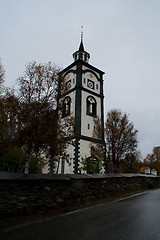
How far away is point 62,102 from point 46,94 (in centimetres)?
95

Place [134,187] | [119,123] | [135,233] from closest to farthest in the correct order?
1. [135,233]
2. [134,187]
3. [119,123]

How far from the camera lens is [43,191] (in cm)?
745

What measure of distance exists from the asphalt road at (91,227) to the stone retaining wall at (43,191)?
917 millimetres

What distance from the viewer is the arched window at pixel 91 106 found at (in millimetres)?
30322

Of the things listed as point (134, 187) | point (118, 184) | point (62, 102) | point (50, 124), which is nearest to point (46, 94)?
point (62, 102)

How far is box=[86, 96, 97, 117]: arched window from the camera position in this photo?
30.3 m

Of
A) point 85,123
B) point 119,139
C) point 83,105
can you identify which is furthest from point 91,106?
point 119,139

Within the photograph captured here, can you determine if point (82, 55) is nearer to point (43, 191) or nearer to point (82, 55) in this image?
point (82, 55)

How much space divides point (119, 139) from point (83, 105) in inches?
393

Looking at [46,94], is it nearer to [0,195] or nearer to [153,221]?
[0,195]

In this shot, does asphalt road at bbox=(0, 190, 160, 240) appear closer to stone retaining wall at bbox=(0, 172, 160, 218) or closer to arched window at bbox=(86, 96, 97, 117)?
stone retaining wall at bbox=(0, 172, 160, 218)

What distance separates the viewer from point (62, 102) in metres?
10.5

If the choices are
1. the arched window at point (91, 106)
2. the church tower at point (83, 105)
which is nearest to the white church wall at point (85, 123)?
the church tower at point (83, 105)

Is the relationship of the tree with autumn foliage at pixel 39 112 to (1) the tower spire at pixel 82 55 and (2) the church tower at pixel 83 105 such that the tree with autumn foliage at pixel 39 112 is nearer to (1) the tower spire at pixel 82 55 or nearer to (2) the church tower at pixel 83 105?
(2) the church tower at pixel 83 105
